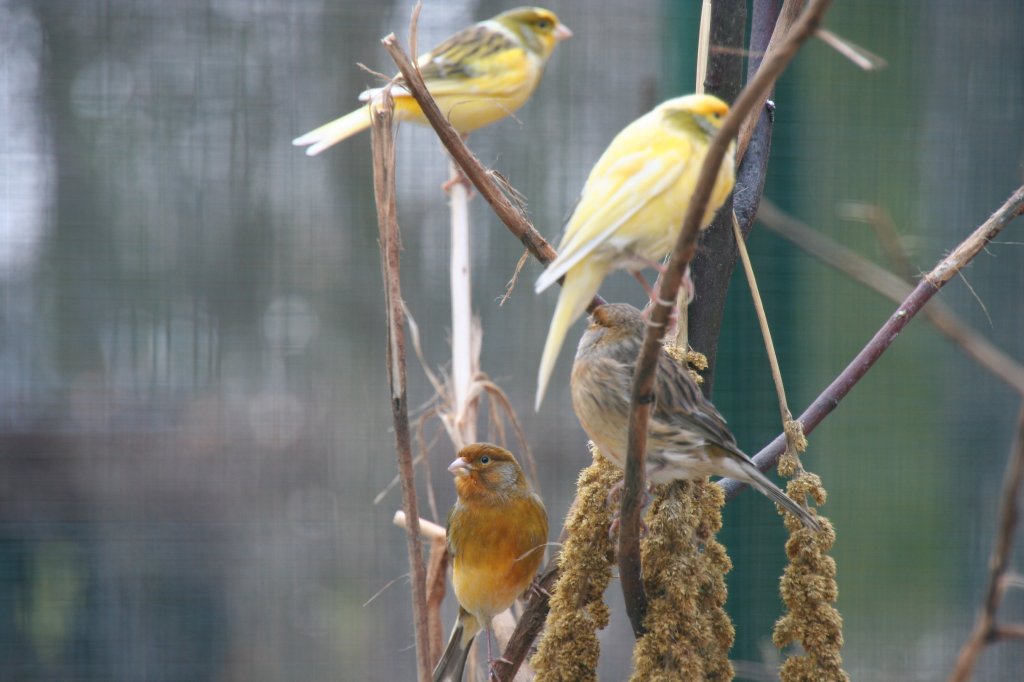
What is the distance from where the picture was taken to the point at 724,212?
86cm

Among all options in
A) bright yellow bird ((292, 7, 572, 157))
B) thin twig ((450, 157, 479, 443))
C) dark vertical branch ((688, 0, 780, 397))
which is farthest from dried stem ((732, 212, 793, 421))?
bright yellow bird ((292, 7, 572, 157))

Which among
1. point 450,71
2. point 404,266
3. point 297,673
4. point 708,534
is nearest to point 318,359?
point 404,266

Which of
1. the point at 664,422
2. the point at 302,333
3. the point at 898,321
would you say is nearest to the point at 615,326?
the point at 664,422

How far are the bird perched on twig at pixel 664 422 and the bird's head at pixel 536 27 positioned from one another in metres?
0.63

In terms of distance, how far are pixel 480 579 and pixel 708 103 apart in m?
0.75

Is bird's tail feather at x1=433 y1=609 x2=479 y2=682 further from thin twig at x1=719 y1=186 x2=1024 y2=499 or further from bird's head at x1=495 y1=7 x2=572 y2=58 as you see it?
bird's head at x1=495 y1=7 x2=572 y2=58

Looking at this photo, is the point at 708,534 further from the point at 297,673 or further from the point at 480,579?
the point at 297,673

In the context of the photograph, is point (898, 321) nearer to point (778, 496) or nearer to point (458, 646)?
point (778, 496)

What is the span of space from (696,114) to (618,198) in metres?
0.10

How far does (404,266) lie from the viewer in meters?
2.14

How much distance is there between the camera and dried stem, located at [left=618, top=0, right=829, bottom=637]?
403mm

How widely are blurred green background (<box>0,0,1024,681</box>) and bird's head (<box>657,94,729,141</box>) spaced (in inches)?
54.2

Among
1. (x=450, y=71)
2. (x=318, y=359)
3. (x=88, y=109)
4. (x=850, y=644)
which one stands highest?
(x=450, y=71)

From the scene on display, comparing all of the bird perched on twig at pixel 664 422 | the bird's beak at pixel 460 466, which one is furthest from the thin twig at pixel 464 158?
the bird's beak at pixel 460 466
